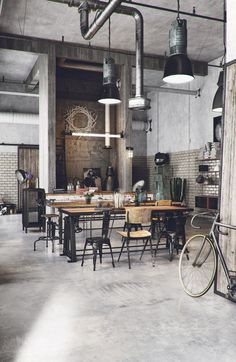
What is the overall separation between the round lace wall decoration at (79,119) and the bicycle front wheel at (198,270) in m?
6.76

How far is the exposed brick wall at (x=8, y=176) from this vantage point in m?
13.8

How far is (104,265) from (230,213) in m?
2.28

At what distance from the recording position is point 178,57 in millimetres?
4930

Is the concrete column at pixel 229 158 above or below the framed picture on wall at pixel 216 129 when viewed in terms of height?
below

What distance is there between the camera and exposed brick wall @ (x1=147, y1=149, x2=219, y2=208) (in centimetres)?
1162

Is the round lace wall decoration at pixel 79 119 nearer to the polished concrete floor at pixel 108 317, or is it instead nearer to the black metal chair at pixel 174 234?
the black metal chair at pixel 174 234

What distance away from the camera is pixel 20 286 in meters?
4.42

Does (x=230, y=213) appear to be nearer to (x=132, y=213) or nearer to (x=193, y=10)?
(x=132, y=213)

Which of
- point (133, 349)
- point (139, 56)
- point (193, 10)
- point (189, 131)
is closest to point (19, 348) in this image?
point (133, 349)

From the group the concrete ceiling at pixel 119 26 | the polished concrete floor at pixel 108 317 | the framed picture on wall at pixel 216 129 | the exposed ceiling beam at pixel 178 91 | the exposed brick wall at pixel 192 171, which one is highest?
the concrete ceiling at pixel 119 26

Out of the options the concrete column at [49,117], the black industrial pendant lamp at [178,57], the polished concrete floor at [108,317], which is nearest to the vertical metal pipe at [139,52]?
the black industrial pendant lamp at [178,57]

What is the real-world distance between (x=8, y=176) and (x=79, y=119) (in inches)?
175

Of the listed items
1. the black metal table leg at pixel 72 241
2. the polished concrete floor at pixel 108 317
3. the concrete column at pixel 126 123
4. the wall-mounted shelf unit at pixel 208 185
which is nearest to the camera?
the polished concrete floor at pixel 108 317

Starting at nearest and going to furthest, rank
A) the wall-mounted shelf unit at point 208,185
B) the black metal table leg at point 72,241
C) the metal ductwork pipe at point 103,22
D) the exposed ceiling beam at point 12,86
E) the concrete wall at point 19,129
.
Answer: the black metal table leg at point 72,241
the metal ductwork pipe at point 103,22
the wall-mounted shelf unit at point 208,185
the concrete wall at point 19,129
the exposed ceiling beam at point 12,86
